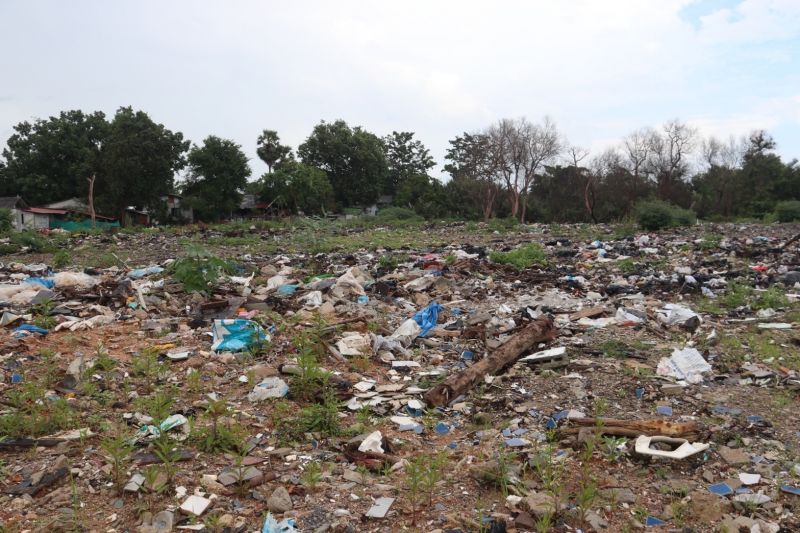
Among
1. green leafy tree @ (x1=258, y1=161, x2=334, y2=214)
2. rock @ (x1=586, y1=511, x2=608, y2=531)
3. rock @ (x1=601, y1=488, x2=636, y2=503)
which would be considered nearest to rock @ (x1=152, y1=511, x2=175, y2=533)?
rock @ (x1=586, y1=511, x2=608, y2=531)

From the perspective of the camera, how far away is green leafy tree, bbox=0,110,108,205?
3020 centimetres

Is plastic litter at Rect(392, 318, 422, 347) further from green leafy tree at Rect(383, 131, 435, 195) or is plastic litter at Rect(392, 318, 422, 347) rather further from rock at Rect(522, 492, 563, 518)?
green leafy tree at Rect(383, 131, 435, 195)

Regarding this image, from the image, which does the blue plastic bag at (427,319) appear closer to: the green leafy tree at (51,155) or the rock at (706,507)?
the rock at (706,507)

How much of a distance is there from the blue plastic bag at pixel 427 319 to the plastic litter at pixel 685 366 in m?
2.06

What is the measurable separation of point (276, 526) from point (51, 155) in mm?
34601

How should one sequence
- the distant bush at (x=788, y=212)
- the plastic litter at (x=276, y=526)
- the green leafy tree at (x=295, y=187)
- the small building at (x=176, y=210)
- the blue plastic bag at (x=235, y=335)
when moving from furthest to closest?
1. the small building at (x=176, y=210)
2. the green leafy tree at (x=295, y=187)
3. the distant bush at (x=788, y=212)
4. the blue plastic bag at (x=235, y=335)
5. the plastic litter at (x=276, y=526)

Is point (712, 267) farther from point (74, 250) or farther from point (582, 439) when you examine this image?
point (74, 250)

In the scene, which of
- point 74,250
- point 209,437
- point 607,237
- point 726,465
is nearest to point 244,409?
point 209,437

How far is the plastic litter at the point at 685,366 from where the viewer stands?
12.9 feet

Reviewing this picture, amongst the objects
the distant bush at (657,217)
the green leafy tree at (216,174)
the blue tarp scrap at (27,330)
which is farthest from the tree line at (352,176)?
the blue tarp scrap at (27,330)

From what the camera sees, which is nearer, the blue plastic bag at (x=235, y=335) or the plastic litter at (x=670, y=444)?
the plastic litter at (x=670, y=444)

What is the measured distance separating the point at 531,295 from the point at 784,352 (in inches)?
114

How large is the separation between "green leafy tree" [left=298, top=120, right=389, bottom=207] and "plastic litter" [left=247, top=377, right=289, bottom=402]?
30928mm

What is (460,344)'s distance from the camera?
498 cm
